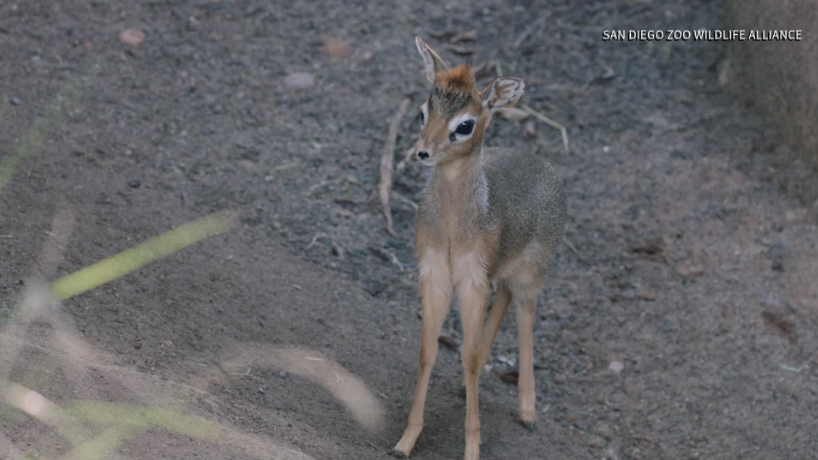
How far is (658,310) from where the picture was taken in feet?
23.2

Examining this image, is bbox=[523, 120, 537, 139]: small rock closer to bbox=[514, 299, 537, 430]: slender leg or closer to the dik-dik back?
the dik-dik back

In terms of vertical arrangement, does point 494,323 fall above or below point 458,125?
below

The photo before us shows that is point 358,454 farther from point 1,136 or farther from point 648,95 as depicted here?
point 648,95

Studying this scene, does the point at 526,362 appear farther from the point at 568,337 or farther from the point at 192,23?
the point at 192,23

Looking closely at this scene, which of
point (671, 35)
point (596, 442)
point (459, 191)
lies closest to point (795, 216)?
point (671, 35)

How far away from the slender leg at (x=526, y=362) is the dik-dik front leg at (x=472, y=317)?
76 centimetres

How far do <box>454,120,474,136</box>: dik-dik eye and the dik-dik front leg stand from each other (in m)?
0.72

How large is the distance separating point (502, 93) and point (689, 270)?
2926 millimetres

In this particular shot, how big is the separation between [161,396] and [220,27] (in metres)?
5.41

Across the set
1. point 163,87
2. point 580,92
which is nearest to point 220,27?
point 163,87

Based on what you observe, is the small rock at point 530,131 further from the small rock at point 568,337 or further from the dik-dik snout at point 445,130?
the dik-dik snout at point 445,130

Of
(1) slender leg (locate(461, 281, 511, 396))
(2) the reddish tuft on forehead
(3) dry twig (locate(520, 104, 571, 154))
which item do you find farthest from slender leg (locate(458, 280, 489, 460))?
(3) dry twig (locate(520, 104, 571, 154))

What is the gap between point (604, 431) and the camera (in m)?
6.20

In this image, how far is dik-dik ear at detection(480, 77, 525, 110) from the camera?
5.09m
